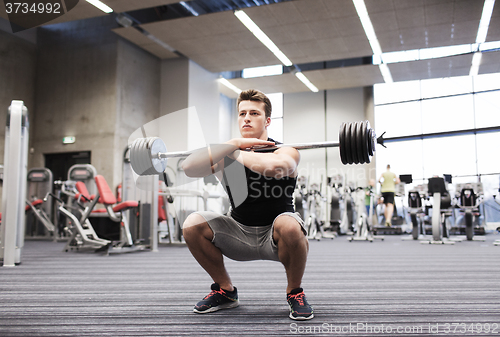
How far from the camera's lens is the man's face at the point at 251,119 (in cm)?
160

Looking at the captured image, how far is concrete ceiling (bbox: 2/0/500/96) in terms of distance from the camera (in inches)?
261

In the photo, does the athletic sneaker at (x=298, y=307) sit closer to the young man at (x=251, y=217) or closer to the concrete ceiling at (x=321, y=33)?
the young man at (x=251, y=217)

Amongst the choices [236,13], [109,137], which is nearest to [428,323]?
[236,13]

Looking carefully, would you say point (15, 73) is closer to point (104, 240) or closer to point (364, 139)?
point (104, 240)

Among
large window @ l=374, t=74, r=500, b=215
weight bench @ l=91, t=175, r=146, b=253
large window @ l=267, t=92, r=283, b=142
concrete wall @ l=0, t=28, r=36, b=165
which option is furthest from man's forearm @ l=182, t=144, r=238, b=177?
large window @ l=267, t=92, r=283, b=142

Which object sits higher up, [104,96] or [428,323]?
[104,96]

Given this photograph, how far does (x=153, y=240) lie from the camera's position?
186 inches

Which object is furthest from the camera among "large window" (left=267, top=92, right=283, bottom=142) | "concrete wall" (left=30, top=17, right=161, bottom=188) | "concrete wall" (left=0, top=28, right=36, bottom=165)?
"large window" (left=267, top=92, right=283, bottom=142)

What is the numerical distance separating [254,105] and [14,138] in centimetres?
268

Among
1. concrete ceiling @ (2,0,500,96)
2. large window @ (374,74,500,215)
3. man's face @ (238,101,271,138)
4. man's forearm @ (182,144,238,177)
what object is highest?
concrete ceiling @ (2,0,500,96)

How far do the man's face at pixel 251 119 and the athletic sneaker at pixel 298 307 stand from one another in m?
0.68

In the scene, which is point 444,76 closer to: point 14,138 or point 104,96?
point 104,96

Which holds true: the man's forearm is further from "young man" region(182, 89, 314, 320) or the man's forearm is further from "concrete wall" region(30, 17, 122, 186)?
"concrete wall" region(30, 17, 122, 186)

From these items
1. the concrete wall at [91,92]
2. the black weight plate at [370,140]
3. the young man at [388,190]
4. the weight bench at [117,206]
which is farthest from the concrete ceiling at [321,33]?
the black weight plate at [370,140]
